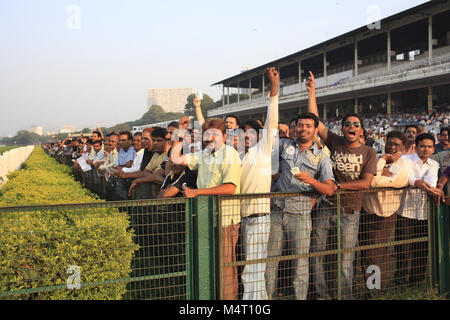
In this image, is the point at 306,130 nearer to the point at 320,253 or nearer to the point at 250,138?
the point at 250,138

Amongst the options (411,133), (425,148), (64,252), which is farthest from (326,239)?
(411,133)

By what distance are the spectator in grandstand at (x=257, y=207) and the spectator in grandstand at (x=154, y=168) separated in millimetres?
1544

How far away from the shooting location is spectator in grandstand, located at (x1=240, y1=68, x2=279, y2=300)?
345 cm

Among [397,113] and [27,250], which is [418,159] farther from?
[397,113]

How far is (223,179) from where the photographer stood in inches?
140

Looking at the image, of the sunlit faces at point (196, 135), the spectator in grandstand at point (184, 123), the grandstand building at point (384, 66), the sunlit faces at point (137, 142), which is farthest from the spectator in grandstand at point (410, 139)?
the grandstand building at point (384, 66)

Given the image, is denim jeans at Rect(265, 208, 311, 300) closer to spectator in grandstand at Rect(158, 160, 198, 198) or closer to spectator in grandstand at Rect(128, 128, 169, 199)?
spectator in grandstand at Rect(158, 160, 198, 198)

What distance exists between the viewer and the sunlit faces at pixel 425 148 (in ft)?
15.0

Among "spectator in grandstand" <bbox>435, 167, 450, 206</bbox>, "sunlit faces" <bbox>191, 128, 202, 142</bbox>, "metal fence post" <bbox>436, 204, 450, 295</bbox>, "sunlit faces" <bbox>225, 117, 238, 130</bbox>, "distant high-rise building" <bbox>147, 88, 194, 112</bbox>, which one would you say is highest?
"distant high-rise building" <bbox>147, 88, 194, 112</bbox>

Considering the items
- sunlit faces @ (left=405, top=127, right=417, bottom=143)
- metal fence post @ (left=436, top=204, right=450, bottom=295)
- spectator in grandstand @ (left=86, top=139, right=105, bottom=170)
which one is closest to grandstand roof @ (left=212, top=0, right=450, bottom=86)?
spectator in grandstand @ (left=86, top=139, right=105, bottom=170)

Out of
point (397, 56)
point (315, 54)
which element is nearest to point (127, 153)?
point (397, 56)

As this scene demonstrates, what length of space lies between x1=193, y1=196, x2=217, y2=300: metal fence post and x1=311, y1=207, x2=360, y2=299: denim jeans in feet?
3.30

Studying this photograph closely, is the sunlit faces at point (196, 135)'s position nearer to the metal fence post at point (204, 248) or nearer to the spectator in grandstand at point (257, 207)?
the spectator in grandstand at point (257, 207)
